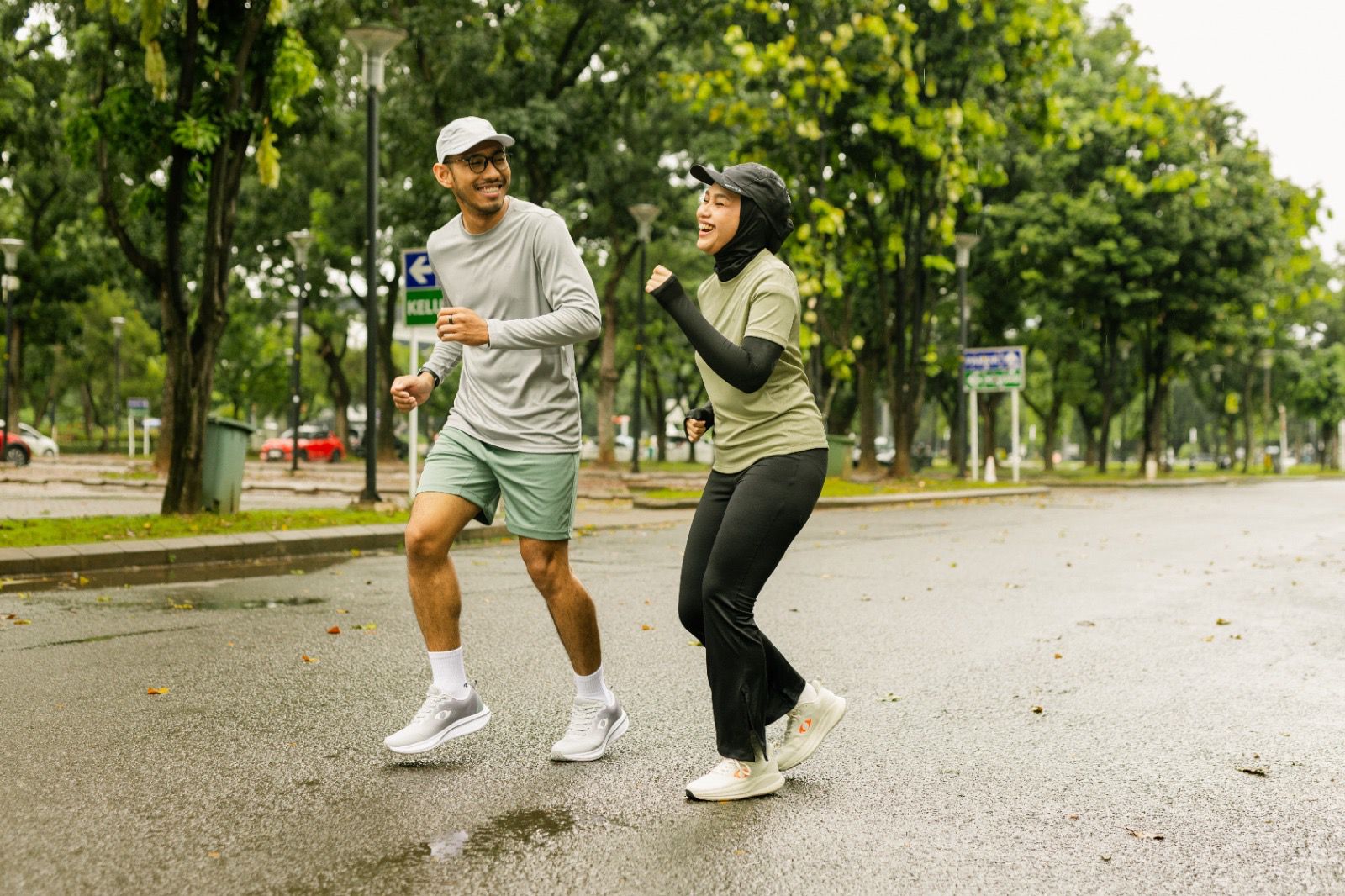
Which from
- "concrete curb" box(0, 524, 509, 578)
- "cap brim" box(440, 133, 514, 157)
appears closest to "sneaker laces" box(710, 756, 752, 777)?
"cap brim" box(440, 133, 514, 157)

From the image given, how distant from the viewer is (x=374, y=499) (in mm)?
15625

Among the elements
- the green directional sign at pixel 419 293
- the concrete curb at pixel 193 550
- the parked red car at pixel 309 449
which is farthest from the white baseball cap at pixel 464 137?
the parked red car at pixel 309 449

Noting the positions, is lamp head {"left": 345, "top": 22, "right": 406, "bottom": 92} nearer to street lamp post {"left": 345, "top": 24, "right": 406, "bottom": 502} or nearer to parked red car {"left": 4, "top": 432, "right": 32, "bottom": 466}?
street lamp post {"left": 345, "top": 24, "right": 406, "bottom": 502}

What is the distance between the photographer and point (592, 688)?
4402 mm

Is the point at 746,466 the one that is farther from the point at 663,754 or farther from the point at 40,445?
the point at 40,445

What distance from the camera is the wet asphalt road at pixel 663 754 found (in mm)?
3254

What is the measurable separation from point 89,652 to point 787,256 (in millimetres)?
18316

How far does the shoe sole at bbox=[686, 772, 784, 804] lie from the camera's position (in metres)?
3.82

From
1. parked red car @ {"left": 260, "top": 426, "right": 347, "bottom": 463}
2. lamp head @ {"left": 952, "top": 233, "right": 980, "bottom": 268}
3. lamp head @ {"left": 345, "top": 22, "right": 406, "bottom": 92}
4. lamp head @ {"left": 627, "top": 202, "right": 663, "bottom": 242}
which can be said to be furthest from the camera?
parked red car @ {"left": 260, "top": 426, "right": 347, "bottom": 463}

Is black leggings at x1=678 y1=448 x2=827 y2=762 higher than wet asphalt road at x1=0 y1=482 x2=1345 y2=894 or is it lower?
higher

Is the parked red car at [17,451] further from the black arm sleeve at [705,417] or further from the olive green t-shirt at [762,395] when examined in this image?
the olive green t-shirt at [762,395]

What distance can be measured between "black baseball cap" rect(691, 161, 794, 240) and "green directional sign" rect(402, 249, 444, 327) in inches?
421

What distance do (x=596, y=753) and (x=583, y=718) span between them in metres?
0.12

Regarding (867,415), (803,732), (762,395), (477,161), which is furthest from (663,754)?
(867,415)
